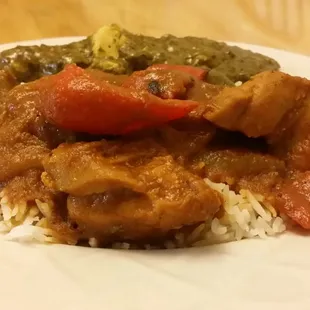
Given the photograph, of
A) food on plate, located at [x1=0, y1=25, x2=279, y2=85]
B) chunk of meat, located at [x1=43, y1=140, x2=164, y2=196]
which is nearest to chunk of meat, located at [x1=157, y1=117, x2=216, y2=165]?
chunk of meat, located at [x1=43, y1=140, x2=164, y2=196]

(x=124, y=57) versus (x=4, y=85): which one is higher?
(x=124, y=57)

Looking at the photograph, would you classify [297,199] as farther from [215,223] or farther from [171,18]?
[171,18]

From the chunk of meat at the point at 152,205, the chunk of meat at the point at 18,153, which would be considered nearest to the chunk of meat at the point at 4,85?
the chunk of meat at the point at 18,153

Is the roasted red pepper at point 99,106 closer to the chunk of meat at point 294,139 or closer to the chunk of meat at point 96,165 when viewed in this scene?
the chunk of meat at point 96,165

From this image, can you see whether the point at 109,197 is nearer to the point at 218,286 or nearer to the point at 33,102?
the point at 218,286

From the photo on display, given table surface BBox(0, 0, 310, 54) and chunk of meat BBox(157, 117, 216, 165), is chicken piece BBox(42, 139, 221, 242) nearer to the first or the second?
chunk of meat BBox(157, 117, 216, 165)

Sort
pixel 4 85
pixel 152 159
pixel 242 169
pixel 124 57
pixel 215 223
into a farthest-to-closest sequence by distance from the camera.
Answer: pixel 124 57 → pixel 4 85 → pixel 242 169 → pixel 215 223 → pixel 152 159

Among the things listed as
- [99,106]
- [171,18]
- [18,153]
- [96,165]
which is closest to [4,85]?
[18,153]

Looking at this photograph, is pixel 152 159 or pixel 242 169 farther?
pixel 242 169
